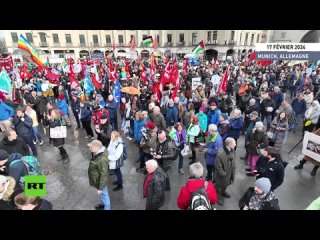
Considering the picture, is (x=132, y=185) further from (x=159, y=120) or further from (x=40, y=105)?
(x=40, y=105)

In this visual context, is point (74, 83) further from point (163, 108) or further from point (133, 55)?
point (133, 55)

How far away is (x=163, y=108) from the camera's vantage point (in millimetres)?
9391

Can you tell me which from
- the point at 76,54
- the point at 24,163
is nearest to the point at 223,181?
the point at 24,163

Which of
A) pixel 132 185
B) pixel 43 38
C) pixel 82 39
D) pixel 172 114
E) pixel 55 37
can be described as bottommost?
pixel 132 185

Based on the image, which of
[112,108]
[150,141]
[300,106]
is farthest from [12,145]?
[300,106]

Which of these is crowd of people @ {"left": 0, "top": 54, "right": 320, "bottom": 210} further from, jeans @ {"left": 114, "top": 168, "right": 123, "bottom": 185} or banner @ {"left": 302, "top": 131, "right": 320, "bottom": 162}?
banner @ {"left": 302, "top": 131, "right": 320, "bottom": 162}

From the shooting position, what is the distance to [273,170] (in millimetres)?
4375

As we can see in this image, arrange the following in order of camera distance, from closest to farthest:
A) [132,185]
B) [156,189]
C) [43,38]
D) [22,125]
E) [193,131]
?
[156,189] < [132,185] < [193,131] < [22,125] < [43,38]

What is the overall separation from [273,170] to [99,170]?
3.43m

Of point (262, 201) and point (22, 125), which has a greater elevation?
point (22, 125)

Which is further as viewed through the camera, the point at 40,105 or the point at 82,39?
the point at 82,39

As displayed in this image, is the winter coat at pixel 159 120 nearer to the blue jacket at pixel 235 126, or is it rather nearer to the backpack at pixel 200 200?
the blue jacket at pixel 235 126

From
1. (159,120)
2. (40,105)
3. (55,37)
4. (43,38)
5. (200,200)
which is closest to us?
(200,200)

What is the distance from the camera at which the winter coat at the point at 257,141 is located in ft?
19.0
